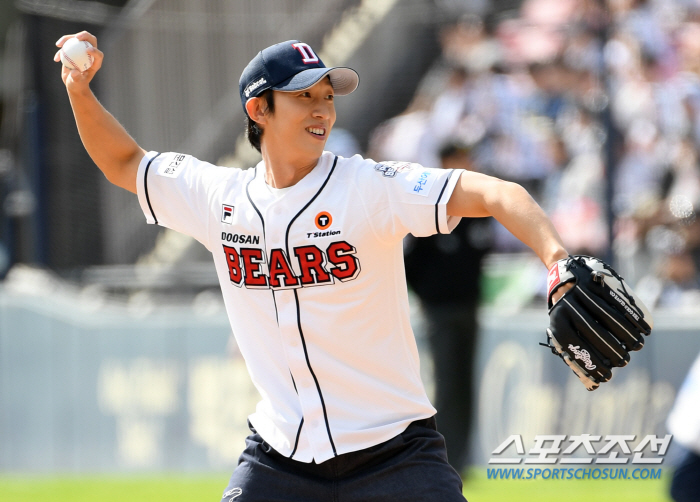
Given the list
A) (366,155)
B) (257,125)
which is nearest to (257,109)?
(257,125)

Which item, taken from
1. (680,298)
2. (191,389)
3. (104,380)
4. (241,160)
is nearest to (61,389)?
(104,380)

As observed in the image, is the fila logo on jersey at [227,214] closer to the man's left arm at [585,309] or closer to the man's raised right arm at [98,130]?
the man's raised right arm at [98,130]

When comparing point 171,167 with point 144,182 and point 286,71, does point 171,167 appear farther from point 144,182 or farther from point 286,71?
point 286,71

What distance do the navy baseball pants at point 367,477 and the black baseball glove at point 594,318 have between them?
671 mm

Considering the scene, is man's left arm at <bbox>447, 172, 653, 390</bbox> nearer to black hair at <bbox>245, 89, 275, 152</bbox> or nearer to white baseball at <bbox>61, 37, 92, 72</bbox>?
black hair at <bbox>245, 89, 275, 152</bbox>

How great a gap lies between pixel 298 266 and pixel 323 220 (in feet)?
0.62

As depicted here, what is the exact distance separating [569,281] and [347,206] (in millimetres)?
867

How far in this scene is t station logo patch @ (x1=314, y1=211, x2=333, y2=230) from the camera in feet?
11.6

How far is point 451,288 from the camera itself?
7.79m

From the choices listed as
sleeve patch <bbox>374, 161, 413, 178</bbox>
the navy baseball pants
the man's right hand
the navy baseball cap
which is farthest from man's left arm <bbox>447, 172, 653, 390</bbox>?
the man's right hand

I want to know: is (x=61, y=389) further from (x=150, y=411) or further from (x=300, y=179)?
(x=300, y=179)

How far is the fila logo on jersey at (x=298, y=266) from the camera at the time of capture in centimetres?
352

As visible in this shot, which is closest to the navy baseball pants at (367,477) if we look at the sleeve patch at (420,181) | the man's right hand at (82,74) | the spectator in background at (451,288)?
the sleeve patch at (420,181)

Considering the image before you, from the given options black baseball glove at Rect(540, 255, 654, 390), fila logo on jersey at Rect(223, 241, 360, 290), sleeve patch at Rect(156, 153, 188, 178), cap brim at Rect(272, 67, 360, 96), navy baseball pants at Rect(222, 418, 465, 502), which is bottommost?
navy baseball pants at Rect(222, 418, 465, 502)
